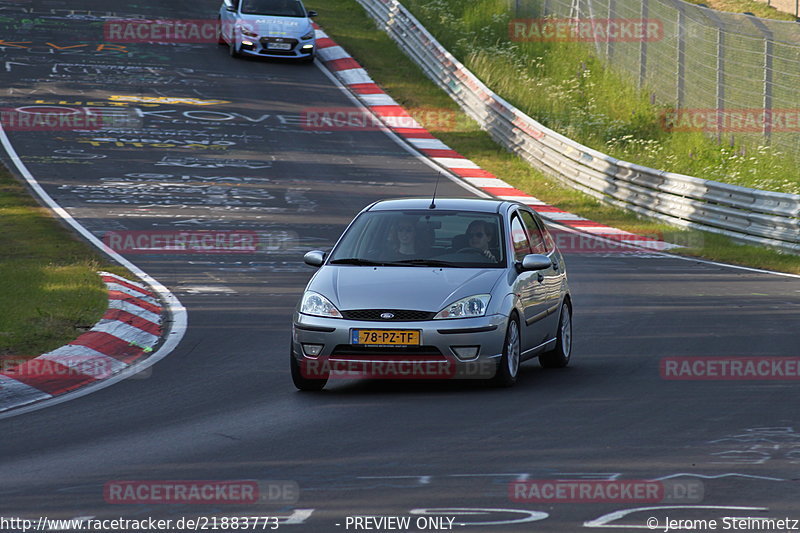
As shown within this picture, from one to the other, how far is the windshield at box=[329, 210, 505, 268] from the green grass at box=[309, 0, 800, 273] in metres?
9.64

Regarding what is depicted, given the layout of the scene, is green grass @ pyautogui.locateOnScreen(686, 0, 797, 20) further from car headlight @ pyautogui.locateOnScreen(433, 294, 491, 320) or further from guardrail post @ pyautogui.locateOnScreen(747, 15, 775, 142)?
car headlight @ pyautogui.locateOnScreen(433, 294, 491, 320)

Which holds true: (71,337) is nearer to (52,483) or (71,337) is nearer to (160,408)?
(160,408)

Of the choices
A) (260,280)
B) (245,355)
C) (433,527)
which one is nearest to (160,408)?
(245,355)

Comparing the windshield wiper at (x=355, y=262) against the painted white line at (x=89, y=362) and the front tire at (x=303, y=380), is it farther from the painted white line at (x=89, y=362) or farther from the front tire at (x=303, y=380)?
the painted white line at (x=89, y=362)

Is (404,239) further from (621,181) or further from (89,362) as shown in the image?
(621,181)

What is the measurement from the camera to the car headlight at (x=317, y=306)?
32.3ft

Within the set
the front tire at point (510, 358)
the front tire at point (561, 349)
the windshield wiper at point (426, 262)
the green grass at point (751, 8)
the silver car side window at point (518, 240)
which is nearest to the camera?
the front tire at point (510, 358)

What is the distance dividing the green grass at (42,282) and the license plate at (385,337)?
318 cm

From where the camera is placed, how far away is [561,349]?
11570mm

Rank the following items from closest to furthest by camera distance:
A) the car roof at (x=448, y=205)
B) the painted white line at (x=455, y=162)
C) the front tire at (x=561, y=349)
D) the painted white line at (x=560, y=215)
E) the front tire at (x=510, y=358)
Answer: the front tire at (x=510, y=358)
the car roof at (x=448, y=205)
the front tire at (x=561, y=349)
the painted white line at (x=560, y=215)
the painted white line at (x=455, y=162)

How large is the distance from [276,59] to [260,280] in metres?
19.8

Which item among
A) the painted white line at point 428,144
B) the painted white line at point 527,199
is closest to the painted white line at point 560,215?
the painted white line at point 527,199

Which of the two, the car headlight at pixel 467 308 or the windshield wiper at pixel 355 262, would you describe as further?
the windshield wiper at pixel 355 262

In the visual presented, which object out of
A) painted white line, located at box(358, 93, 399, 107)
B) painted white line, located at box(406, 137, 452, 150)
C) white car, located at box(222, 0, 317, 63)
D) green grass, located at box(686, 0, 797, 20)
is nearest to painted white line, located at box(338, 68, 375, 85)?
painted white line, located at box(358, 93, 399, 107)
